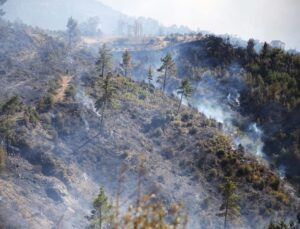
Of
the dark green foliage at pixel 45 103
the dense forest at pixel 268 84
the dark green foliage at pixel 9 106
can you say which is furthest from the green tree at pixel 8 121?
the dense forest at pixel 268 84

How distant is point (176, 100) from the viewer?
3905 inches

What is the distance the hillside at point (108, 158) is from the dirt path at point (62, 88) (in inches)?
11.6

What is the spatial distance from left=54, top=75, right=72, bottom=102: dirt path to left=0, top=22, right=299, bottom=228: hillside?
0.29m

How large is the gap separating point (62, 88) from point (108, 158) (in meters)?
24.4

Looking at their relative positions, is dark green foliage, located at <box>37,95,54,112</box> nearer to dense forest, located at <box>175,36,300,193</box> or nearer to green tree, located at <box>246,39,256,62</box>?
dense forest, located at <box>175,36,300,193</box>

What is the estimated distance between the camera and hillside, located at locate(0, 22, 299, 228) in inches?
2309

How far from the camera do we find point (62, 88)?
87875mm

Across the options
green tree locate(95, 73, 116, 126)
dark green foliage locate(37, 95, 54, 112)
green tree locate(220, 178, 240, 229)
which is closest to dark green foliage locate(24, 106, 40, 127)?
dark green foliage locate(37, 95, 54, 112)

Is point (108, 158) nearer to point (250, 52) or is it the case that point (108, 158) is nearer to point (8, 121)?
point (8, 121)

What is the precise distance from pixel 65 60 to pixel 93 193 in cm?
6072

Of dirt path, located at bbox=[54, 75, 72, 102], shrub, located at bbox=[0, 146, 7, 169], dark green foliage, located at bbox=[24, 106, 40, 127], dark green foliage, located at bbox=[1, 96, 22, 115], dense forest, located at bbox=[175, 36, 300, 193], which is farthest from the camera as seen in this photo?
dense forest, located at bbox=[175, 36, 300, 193]

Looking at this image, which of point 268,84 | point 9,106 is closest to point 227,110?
point 268,84

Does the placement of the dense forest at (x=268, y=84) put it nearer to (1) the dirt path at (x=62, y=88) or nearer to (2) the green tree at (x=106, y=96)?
(1) the dirt path at (x=62, y=88)

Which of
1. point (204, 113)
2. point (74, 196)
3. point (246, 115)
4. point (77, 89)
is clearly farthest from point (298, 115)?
point (74, 196)
